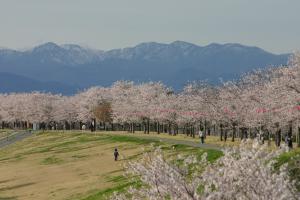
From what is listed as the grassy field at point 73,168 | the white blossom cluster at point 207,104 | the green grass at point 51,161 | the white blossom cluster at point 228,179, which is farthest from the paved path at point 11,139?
the white blossom cluster at point 228,179

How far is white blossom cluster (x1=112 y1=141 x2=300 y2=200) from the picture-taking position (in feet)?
50.8

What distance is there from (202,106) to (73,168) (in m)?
46.2

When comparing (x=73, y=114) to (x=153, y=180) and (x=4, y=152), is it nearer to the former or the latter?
(x=4, y=152)

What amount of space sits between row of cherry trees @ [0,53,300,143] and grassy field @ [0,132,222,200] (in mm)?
13782

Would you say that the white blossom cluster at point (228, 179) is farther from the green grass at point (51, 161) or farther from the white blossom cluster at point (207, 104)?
the green grass at point (51, 161)

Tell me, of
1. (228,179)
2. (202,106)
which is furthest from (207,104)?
(228,179)

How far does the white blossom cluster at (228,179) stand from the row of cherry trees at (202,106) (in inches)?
1710

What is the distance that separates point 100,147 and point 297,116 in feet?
166

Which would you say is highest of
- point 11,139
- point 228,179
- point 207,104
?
point 207,104

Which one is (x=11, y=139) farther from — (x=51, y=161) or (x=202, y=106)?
(x=51, y=161)

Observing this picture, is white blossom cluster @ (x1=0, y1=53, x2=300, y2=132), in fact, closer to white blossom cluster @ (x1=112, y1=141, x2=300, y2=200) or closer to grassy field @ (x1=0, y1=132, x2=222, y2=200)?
grassy field @ (x1=0, y1=132, x2=222, y2=200)

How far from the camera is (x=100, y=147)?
338ft

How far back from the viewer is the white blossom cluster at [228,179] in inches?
609

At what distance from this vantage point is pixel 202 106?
11988cm
